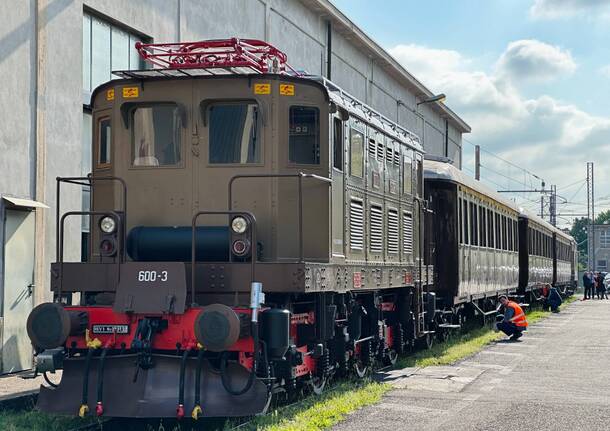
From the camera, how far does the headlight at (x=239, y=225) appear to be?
9.29m

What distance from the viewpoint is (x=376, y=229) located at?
12.5 m

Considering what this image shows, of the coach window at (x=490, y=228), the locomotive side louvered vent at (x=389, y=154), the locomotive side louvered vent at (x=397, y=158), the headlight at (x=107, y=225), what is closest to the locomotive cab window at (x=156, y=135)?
the headlight at (x=107, y=225)

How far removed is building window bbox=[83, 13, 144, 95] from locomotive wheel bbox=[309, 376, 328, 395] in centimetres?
796

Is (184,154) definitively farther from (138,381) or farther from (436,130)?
(436,130)

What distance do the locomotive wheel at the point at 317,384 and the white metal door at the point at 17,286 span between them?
18.2ft

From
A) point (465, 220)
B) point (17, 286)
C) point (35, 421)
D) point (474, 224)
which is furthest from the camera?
point (474, 224)

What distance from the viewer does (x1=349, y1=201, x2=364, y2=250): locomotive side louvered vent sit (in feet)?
36.9

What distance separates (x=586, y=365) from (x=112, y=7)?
10.4 m

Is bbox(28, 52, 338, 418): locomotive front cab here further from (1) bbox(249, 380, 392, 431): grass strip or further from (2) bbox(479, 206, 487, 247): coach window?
(2) bbox(479, 206, 487, 247): coach window

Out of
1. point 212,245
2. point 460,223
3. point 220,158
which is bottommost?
point 212,245

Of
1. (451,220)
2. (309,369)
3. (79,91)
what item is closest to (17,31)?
(79,91)

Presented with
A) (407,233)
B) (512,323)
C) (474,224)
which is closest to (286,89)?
(407,233)

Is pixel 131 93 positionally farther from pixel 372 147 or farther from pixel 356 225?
pixel 372 147

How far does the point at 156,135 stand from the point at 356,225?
283 cm
